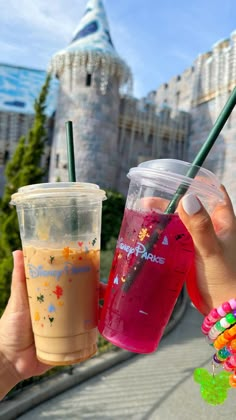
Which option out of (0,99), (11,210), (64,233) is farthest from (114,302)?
(0,99)

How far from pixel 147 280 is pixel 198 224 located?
24 cm

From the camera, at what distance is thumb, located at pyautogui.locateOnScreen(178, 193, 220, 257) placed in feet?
3.57

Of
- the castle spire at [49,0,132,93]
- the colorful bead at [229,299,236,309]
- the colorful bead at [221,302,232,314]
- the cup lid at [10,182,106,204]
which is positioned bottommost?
the colorful bead at [221,302,232,314]

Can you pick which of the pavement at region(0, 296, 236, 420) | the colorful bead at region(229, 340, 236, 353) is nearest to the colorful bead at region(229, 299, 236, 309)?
the colorful bead at region(229, 340, 236, 353)

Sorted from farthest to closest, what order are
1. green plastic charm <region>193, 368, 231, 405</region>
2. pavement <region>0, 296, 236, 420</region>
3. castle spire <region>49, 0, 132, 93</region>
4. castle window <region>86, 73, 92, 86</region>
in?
1. castle window <region>86, 73, 92, 86</region>
2. castle spire <region>49, 0, 132, 93</region>
3. pavement <region>0, 296, 236, 420</region>
4. green plastic charm <region>193, 368, 231, 405</region>

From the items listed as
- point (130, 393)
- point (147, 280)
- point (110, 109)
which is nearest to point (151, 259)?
point (147, 280)

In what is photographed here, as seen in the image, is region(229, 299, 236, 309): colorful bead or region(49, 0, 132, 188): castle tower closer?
region(229, 299, 236, 309): colorful bead

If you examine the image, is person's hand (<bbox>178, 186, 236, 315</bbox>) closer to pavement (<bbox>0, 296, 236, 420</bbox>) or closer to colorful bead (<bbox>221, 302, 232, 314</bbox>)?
colorful bead (<bbox>221, 302, 232, 314</bbox>)

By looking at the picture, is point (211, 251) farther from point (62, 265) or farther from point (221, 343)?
point (62, 265)

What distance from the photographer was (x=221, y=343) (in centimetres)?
125

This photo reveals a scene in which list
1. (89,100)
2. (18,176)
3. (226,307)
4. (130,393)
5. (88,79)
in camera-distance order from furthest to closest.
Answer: (88,79)
(89,100)
(18,176)
(130,393)
(226,307)

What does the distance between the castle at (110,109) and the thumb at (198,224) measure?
10.3 meters

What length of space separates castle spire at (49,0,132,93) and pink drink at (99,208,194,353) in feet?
36.9

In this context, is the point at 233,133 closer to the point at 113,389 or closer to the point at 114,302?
the point at 113,389
